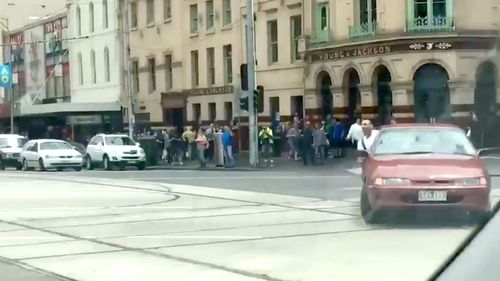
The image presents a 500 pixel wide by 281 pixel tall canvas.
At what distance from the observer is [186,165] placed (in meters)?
34.1

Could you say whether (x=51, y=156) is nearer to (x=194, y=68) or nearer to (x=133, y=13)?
(x=133, y=13)

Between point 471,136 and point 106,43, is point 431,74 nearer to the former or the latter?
point 471,136

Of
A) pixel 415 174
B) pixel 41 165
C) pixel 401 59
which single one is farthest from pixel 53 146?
pixel 401 59

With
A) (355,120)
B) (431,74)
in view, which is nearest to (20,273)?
(355,120)

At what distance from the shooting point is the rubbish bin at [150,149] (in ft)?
112

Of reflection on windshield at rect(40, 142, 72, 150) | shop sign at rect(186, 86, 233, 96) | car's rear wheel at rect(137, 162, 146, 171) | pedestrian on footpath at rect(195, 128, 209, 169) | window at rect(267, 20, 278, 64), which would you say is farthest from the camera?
Result: reflection on windshield at rect(40, 142, 72, 150)

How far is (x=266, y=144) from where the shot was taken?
87.6 feet

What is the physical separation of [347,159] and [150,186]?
15.6 m

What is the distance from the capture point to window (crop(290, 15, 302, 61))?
279 inches

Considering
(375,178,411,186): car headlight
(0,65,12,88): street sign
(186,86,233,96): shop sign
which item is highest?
(0,65,12,88): street sign

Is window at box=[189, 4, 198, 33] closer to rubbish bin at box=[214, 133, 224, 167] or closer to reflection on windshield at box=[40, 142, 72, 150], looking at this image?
rubbish bin at box=[214, 133, 224, 167]

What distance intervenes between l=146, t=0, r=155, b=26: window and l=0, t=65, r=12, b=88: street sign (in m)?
25.1

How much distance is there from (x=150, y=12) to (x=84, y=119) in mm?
13745

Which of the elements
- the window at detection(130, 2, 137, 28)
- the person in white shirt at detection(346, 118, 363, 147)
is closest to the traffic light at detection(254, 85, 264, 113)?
the window at detection(130, 2, 137, 28)
